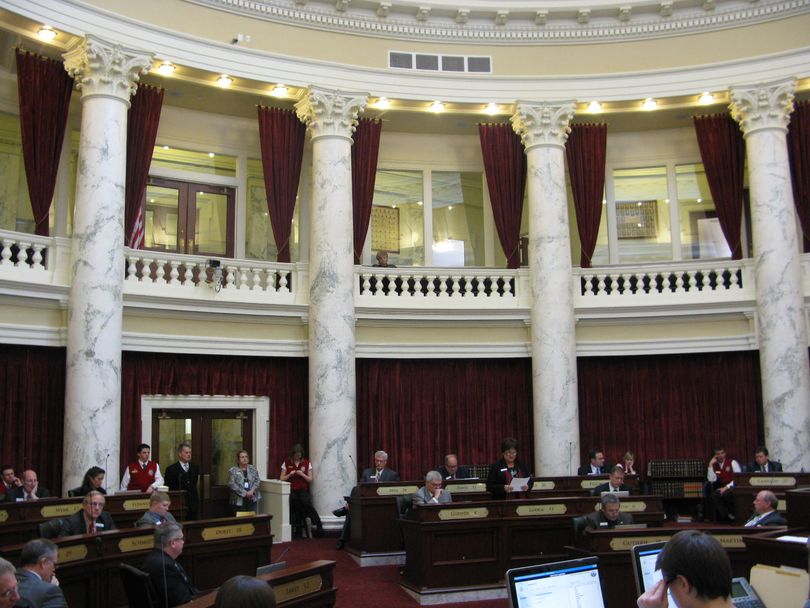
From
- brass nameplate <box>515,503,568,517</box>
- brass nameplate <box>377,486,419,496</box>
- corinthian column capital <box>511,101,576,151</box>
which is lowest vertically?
brass nameplate <box>515,503,568,517</box>

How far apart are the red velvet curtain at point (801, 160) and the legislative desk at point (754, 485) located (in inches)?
194

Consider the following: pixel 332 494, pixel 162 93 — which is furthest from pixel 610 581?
pixel 162 93

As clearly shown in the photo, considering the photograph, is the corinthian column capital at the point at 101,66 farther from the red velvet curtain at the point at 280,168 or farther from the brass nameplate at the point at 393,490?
the brass nameplate at the point at 393,490

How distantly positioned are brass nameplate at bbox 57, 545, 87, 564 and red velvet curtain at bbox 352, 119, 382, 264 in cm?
883

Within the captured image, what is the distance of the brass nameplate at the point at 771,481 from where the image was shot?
11711 millimetres

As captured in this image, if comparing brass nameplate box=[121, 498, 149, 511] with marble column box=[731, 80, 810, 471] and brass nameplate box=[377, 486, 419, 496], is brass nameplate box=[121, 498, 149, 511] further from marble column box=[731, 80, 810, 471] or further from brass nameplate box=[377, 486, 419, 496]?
marble column box=[731, 80, 810, 471]

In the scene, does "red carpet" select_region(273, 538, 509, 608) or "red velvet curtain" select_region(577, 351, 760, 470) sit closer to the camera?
"red carpet" select_region(273, 538, 509, 608)

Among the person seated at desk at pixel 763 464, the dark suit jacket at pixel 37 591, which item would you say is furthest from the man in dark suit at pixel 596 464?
the dark suit jacket at pixel 37 591

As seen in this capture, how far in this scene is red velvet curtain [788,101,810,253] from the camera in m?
15.3

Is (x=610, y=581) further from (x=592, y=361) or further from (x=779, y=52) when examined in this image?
(x=779, y=52)

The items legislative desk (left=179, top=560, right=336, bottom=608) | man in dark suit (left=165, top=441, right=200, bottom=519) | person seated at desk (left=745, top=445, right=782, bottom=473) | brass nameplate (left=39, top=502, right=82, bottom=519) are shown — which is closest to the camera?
legislative desk (left=179, top=560, right=336, bottom=608)

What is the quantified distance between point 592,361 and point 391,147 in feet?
18.5

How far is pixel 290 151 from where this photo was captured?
15.4m

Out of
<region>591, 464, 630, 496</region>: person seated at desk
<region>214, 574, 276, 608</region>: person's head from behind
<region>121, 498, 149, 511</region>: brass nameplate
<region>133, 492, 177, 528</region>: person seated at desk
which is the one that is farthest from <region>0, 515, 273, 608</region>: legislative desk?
<region>214, 574, 276, 608</region>: person's head from behind
